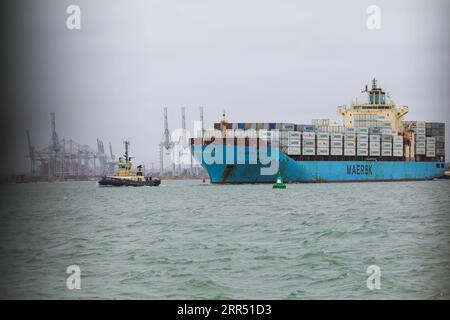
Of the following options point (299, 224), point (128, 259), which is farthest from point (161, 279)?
point (299, 224)

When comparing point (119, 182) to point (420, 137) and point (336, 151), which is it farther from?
point (420, 137)

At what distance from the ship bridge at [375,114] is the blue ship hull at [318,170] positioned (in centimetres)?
722

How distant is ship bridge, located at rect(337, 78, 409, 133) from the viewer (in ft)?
343

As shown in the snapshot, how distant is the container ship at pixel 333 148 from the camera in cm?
8056

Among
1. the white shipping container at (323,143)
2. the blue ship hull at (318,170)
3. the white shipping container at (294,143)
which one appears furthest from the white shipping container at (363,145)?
the white shipping container at (294,143)

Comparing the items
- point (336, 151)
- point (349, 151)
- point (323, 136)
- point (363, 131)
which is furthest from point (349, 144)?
point (323, 136)

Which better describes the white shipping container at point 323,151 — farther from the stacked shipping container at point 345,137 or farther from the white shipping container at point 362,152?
the white shipping container at point 362,152

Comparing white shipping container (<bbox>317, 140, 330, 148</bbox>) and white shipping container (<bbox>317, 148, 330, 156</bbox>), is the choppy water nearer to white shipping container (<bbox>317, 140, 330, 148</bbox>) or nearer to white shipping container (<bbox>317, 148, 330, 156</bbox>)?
white shipping container (<bbox>317, 148, 330, 156</bbox>)

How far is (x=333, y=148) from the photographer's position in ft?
306

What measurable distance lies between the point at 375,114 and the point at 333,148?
1609 cm

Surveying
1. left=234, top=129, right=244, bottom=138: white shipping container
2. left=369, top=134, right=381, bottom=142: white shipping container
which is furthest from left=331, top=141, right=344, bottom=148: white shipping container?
left=234, top=129, right=244, bottom=138: white shipping container
